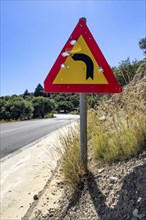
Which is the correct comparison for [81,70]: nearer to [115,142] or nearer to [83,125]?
[83,125]

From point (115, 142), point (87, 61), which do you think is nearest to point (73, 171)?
point (115, 142)

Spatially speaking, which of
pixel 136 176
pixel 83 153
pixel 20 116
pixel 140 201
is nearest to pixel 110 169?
pixel 83 153

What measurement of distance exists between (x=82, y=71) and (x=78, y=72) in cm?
5

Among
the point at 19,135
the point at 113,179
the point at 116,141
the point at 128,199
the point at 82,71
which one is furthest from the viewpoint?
the point at 19,135

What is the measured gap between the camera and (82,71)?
13.4ft

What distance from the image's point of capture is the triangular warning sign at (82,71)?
4.06m

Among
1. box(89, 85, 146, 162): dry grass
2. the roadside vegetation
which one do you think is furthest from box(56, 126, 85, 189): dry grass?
box(89, 85, 146, 162): dry grass

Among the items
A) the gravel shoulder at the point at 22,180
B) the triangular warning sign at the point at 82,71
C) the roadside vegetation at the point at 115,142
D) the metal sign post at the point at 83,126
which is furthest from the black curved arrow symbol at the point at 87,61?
the gravel shoulder at the point at 22,180

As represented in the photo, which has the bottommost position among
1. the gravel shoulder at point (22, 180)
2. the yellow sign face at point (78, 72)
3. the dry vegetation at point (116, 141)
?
the gravel shoulder at point (22, 180)

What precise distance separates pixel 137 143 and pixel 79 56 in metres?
1.25

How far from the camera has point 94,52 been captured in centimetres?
409

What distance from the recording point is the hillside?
10.6ft

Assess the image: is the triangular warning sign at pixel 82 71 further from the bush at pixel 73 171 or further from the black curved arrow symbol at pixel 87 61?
the bush at pixel 73 171

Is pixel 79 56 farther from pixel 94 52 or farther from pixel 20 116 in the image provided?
pixel 20 116
